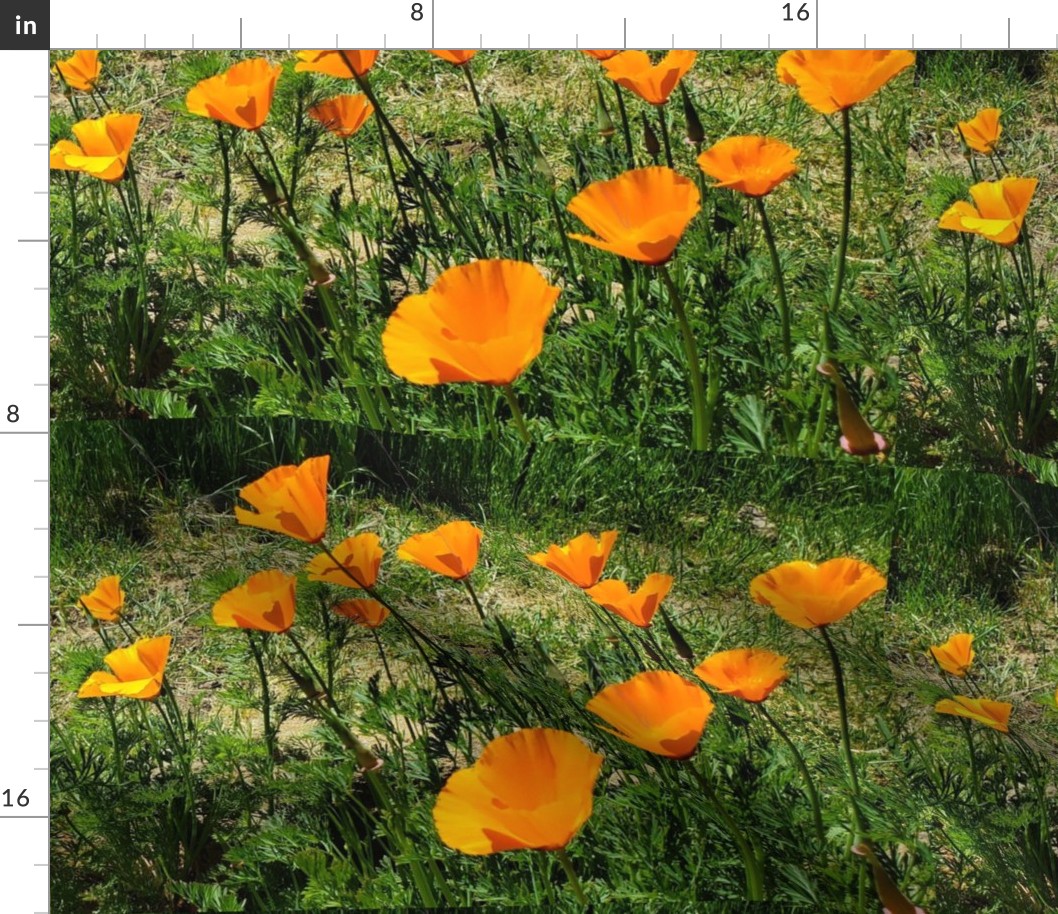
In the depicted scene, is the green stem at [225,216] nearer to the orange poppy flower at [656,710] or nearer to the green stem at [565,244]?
the green stem at [565,244]

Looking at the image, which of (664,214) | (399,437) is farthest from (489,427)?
(664,214)

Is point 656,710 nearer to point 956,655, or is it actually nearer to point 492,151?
point 956,655

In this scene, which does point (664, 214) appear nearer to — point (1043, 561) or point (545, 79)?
point (545, 79)

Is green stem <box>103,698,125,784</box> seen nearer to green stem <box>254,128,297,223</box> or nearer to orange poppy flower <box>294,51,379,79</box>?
green stem <box>254,128,297,223</box>

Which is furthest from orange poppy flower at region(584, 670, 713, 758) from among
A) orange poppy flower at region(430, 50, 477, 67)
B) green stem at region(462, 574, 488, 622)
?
orange poppy flower at region(430, 50, 477, 67)

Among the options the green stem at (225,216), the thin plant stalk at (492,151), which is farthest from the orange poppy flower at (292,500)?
the thin plant stalk at (492,151)

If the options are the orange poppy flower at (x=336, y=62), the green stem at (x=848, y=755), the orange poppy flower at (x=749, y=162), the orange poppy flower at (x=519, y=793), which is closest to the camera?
the orange poppy flower at (x=519, y=793)

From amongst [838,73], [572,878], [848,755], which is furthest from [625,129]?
[572,878]
